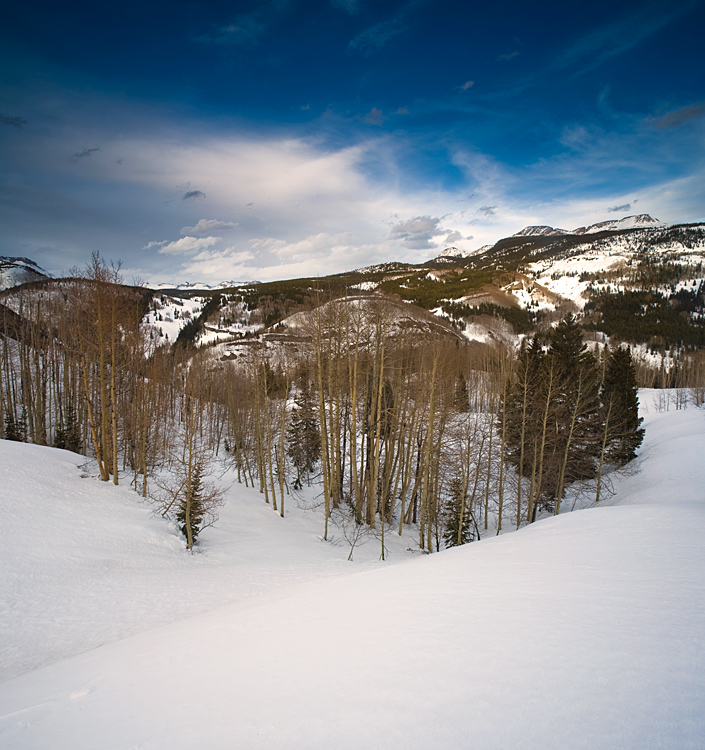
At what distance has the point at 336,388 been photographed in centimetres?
2078

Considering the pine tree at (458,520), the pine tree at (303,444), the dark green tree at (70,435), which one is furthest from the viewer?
the dark green tree at (70,435)

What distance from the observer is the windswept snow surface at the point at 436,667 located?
8.29 ft

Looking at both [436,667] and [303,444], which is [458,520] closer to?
[303,444]

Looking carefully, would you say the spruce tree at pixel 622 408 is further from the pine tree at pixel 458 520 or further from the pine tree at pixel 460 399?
the pine tree at pixel 458 520

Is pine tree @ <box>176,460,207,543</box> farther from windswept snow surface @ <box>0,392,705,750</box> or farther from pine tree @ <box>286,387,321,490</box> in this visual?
pine tree @ <box>286,387,321,490</box>

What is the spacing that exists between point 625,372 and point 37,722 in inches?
1476

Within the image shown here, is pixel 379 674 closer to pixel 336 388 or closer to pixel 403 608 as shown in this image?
pixel 403 608

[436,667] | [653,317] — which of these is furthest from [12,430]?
[653,317]

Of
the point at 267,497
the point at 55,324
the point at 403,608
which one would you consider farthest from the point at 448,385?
the point at 55,324

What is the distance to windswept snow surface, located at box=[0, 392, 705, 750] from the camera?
8.29ft

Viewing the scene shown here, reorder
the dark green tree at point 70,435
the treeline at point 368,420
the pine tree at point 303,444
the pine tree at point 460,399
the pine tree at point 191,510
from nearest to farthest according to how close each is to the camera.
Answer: the pine tree at point 191,510 → the treeline at point 368,420 → the pine tree at point 460,399 → the pine tree at point 303,444 → the dark green tree at point 70,435

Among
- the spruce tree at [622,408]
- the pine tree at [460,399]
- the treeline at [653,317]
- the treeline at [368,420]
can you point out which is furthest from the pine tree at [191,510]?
the treeline at [653,317]

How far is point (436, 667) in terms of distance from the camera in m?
3.34

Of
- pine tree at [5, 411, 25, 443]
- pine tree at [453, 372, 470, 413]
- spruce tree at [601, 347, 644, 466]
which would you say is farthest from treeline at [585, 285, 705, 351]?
pine tree at [5, 411, 25, 443]
